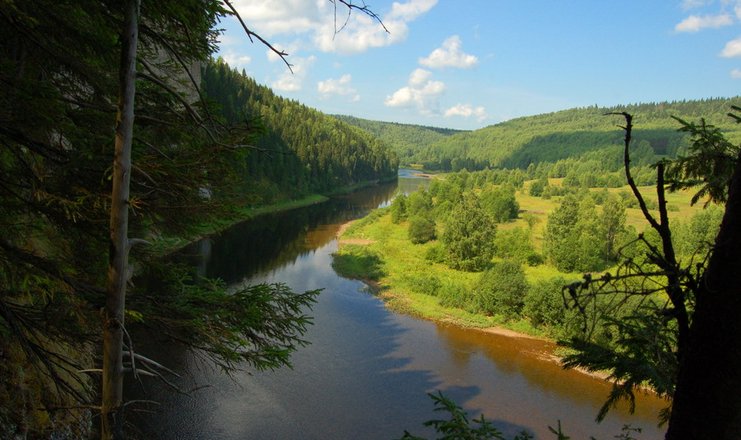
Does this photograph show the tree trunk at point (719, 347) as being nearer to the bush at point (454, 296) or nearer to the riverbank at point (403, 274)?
the riverbank at point (403, 274)

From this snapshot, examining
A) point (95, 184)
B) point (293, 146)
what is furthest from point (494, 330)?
point (293, 146)

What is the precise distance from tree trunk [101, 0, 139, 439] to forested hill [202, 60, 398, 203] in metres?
49.6

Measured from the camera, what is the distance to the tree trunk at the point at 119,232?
12.5 feet

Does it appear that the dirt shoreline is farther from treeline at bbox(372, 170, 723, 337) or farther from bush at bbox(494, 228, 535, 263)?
bush at bbox(494, 228, 535, 263)

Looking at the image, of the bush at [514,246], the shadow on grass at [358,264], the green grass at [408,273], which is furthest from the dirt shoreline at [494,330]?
the bush at [514,246]

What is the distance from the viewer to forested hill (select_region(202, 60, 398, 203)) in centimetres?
6393

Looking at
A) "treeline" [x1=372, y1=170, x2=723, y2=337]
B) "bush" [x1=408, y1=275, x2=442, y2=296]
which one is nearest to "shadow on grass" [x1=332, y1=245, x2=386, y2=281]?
"treeline" [x1=372, y1=170, x2=723, y2=337]

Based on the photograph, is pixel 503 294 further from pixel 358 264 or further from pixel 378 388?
pixel 358 264

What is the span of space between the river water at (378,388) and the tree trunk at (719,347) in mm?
12532

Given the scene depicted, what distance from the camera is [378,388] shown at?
1878cm

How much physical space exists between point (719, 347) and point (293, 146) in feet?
259

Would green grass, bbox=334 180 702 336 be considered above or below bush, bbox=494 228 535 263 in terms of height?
below

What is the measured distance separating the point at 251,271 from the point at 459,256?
1646 cm

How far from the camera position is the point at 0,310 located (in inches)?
158
